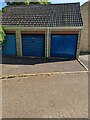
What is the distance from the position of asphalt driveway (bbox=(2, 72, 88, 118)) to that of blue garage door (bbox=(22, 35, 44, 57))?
553 centimetres

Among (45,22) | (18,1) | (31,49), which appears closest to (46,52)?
(31,49)

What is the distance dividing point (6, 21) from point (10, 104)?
989cm

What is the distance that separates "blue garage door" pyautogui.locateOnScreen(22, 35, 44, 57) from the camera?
13.7m

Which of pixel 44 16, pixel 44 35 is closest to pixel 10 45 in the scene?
pixel 44 35

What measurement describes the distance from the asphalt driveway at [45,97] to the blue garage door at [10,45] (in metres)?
6.08

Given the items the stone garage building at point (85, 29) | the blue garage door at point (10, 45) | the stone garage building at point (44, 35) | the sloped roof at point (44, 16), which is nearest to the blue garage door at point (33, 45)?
the stone garage building at point (44, 35)

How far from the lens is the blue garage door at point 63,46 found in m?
13.5

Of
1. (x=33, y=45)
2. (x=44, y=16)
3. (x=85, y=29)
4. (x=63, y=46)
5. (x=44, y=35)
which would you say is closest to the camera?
(x=44, y=35)

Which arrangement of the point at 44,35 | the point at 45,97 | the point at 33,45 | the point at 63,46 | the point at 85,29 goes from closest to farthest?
the point at 45,97
the point at 44,35
the point at 63,46
the point at 33,45
the point at 85,29

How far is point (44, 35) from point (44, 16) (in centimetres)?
199

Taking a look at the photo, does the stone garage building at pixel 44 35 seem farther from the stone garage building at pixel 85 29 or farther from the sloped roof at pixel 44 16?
the stone garage building at pixel 85 29

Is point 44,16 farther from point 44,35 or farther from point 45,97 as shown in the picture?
point 45,97

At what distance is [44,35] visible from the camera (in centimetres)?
1353

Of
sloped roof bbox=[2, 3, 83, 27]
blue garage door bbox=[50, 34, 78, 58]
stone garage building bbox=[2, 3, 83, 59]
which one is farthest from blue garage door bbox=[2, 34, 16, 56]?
blue garage door bbox=[50, 34, 78, 58]
